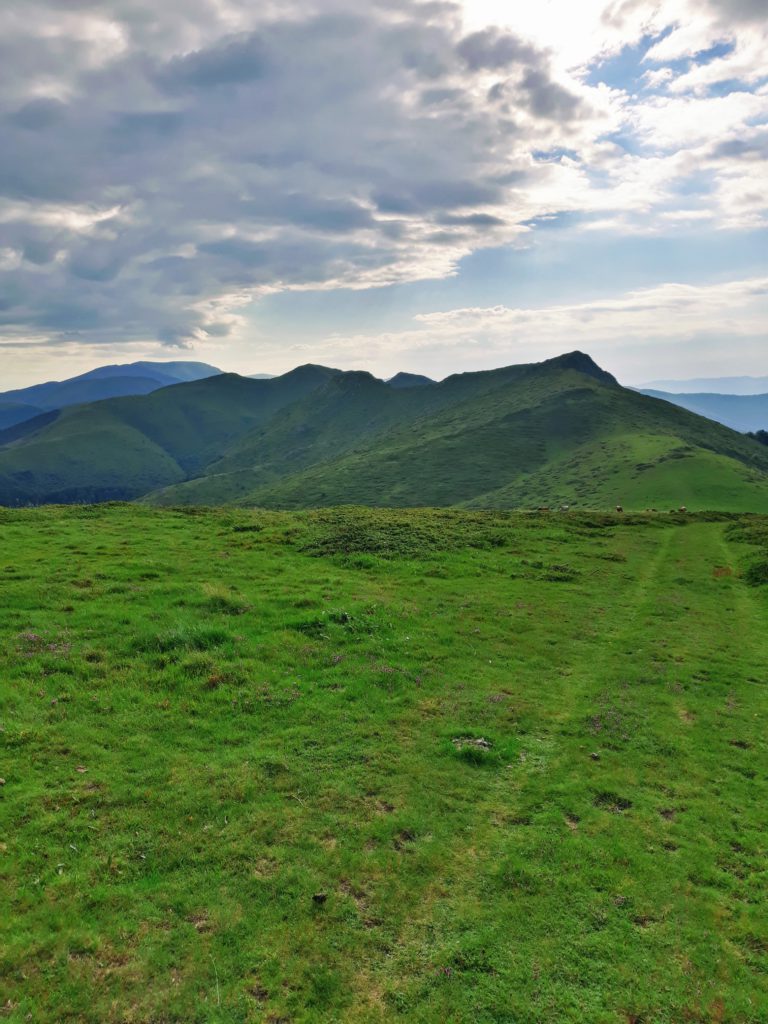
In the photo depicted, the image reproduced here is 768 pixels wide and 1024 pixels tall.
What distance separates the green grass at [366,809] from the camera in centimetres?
1000

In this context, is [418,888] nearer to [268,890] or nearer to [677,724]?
[268,890]

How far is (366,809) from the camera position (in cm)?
1442

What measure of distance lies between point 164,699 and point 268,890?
8861 mm

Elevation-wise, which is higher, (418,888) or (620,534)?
(620,534)

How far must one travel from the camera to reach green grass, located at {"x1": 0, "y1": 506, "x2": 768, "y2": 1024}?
32.8 feet

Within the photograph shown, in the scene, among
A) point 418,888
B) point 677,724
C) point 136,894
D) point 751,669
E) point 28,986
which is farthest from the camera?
point 751,669

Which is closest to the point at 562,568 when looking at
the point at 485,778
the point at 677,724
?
the point at 677,724

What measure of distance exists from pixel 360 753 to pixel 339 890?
4.98 meters

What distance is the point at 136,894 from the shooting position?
37.1 ft

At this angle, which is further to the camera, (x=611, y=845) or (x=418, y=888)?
(x=611, y=845)

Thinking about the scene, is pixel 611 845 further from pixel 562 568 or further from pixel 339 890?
pixel 562 568

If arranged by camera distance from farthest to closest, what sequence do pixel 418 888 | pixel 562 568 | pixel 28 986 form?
pixel 562 568 → pixel 418 888 → pixel 28 986

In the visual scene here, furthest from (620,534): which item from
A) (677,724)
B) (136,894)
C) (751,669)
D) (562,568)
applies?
(136,894)

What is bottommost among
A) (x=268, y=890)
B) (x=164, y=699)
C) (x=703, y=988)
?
(x=703, y=988)
